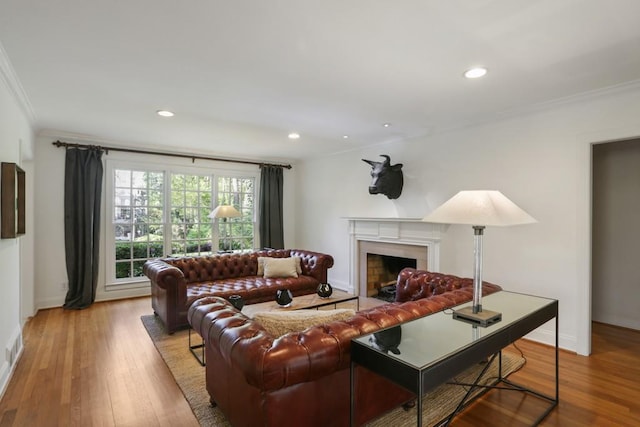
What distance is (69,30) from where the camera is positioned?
6.75 feet

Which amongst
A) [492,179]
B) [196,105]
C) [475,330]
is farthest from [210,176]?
[475,330]

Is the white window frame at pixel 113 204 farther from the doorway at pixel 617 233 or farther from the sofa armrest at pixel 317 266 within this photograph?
the doorway at pixel 617 233

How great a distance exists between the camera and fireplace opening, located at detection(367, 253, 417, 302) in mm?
5473

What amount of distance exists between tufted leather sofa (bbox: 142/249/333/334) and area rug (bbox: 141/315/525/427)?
378mm

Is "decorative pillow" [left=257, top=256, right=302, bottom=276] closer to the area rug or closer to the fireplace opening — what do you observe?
the fireplace opening

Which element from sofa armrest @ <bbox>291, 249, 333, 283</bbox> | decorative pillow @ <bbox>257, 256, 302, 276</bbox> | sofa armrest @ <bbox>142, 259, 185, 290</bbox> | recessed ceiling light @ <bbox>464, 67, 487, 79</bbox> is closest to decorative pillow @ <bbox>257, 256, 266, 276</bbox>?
decorative pillow @ <bbox>257, 256, 302, 276</bbox>

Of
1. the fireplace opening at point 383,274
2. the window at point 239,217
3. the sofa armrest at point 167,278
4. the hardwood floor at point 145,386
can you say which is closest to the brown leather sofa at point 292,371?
the hardwood floor at point 145,386

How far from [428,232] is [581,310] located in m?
1.79

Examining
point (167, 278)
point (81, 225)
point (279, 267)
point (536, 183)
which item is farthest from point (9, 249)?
point (536, 183)

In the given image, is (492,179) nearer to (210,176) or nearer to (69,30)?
(69,30)

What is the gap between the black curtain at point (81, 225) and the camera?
4.81 metres

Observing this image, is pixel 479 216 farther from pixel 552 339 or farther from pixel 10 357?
pixel 10 357

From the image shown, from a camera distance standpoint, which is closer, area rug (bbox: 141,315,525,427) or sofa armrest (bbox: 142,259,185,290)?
area rug (bbox: 141,315,525,427)

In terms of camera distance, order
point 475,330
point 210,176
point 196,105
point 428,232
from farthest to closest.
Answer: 1. point 210,176
2. point 428,232
3. point 196,105
4. point 475,330
